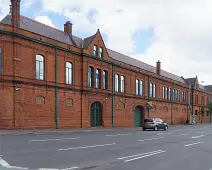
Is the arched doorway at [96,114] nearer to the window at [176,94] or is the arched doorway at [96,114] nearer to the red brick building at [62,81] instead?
the red brick building at [62,81]

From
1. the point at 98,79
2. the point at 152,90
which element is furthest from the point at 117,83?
the point at 152,90

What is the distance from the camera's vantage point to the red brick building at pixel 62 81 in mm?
22375

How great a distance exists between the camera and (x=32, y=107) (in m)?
23.7

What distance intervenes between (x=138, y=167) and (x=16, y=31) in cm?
1968

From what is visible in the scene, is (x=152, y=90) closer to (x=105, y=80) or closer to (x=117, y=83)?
(x=117, y=83)

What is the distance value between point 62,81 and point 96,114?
7.19 meters

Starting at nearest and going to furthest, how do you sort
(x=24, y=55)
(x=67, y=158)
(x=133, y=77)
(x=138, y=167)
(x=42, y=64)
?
(x=138, y=167), (x=67, y=158), (x=24, y=55), (x=42, y=64), (x=133, y=77)

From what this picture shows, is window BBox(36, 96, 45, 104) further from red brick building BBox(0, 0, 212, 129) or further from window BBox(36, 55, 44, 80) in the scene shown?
window BBox(36, 55, 44, 80)

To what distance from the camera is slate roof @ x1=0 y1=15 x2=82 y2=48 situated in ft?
84.3

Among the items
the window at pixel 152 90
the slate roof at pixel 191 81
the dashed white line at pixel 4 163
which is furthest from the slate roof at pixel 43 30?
the slate roof at pixel 191 81

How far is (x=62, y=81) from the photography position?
1070 inches

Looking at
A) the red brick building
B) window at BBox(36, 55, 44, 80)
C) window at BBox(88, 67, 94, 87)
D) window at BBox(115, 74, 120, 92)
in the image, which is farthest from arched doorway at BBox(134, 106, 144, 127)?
window at BBox(36, 55, 44, 80)

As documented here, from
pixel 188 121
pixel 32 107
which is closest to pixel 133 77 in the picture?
pixel 32 107

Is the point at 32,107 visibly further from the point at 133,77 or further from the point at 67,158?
the point at 133,77
